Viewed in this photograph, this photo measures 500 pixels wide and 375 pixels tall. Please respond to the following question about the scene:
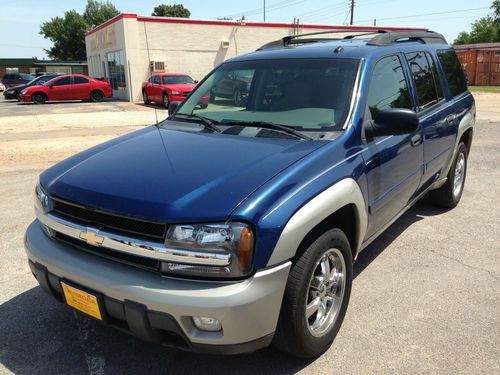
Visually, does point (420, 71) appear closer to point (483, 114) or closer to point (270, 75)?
point (270, 75)

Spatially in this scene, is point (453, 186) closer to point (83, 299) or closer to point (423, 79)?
point (423, 79)

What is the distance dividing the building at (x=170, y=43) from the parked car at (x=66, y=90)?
5.78ft

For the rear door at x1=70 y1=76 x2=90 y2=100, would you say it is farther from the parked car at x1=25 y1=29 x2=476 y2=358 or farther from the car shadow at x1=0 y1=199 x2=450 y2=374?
the car shadow at x1=0 y1=199 x2=450 y2=374

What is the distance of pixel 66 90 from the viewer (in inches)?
955

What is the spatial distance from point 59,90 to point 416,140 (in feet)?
78.3

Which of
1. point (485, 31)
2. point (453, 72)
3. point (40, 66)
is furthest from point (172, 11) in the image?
point (453, 72)

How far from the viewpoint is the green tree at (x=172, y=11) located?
81000mm

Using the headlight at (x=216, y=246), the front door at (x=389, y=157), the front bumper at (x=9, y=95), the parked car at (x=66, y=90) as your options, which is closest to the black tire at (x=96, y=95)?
the parked car at (x=66, y=90)

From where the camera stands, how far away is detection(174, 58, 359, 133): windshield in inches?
126

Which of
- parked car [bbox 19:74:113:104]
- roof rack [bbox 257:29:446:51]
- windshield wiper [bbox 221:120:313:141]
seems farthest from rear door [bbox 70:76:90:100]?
windshield wiper [bbox 221:120:313:141]

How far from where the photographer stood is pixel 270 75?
12.1 ft

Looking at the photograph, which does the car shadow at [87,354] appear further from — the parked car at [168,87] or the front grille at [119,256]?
the parked car at [168,87]

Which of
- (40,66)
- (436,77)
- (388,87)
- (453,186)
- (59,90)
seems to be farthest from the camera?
(40,66)

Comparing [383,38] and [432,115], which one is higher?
[383,38]
